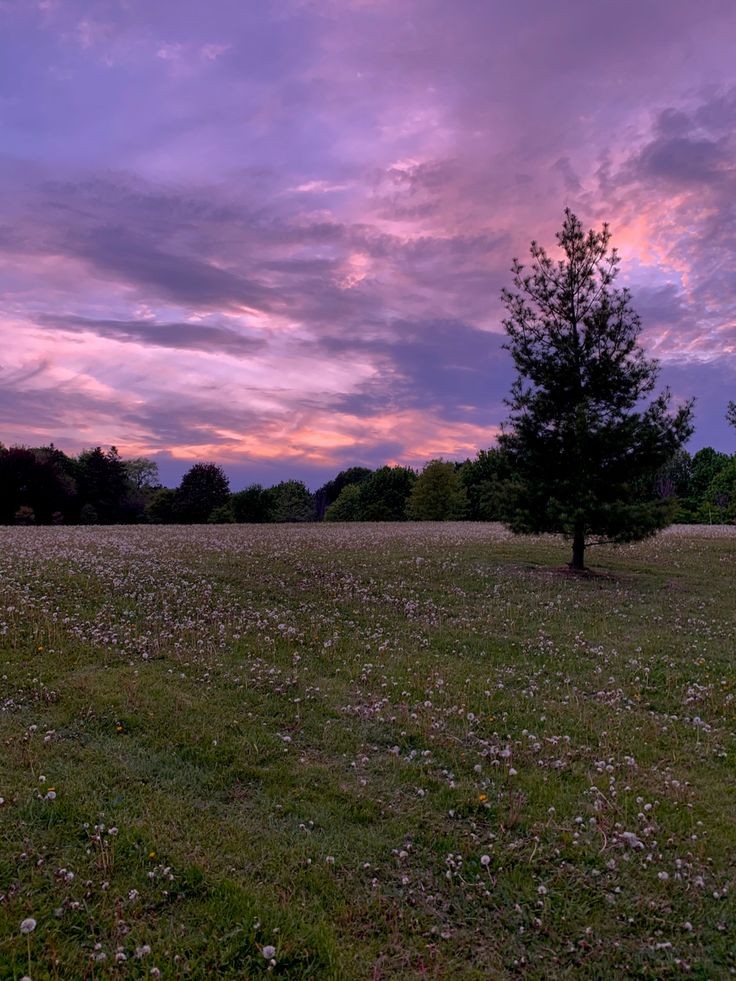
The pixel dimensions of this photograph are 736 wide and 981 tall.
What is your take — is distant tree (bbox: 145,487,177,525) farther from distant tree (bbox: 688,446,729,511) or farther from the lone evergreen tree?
distant tree (bbox: 688,446,729,511)

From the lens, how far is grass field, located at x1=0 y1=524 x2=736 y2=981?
17.1ft

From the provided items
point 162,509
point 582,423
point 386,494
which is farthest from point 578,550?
point 386,494

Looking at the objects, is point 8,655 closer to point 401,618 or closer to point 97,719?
point 97,719

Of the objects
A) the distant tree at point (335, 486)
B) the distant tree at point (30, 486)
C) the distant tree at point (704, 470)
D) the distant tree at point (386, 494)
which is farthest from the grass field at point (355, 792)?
the distant tree at point (335, 486)

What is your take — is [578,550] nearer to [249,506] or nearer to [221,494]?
[249,506]

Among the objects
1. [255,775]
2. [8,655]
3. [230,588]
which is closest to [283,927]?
[255,775]

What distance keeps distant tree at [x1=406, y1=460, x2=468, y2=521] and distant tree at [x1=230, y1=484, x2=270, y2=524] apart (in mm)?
22064

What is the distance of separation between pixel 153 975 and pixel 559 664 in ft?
33.3

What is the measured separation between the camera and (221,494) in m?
89.4

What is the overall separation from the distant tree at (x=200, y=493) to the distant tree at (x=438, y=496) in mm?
28738

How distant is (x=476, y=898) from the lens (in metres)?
5.81

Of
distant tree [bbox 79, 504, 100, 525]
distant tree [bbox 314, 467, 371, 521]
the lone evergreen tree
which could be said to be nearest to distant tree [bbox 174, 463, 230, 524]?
distant tree [bbox 79, 504, 100, 525]

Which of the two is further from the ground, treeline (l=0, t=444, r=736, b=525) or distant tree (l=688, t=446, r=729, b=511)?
distant tree (l=688, t=446, r=729, b=511)

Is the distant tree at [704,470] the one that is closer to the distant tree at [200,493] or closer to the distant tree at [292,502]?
the distant tree at [292,502]
